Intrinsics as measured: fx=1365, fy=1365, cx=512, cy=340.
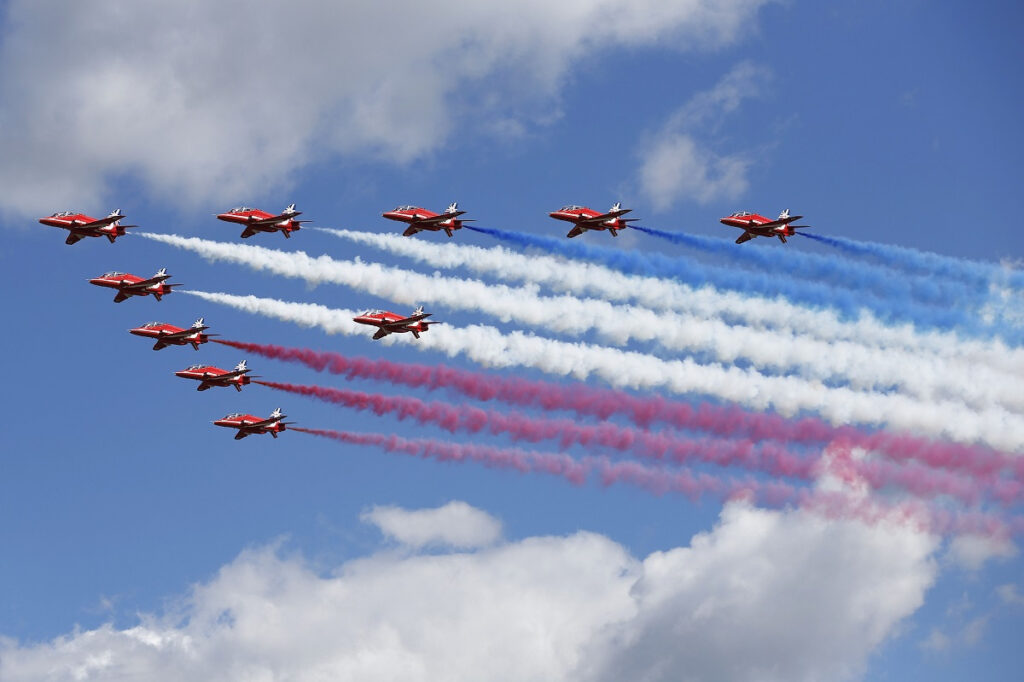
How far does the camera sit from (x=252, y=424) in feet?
367

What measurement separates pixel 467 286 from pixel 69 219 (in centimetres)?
3174

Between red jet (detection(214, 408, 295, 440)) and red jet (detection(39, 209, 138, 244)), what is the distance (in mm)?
17459

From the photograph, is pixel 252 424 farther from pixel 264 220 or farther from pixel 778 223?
pixel 778 223

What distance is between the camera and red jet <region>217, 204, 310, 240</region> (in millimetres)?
107562

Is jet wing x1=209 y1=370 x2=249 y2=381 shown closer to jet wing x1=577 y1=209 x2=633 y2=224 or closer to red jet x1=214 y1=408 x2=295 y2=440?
red jet x1=214 y1=408 x2=295 y2=440

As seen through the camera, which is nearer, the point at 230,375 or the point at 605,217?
the point at 605,217

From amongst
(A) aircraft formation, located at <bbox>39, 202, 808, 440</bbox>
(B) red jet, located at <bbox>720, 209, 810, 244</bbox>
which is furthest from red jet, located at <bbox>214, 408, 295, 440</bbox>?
(B) red jet, located at <bbox>720, 209, 810, 244</bbox>

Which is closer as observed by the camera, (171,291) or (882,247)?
(882,247)

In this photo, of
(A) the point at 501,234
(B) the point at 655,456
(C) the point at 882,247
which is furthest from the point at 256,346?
(C) the point at 882,247

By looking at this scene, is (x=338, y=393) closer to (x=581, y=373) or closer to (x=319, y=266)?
(x=319, y=266)

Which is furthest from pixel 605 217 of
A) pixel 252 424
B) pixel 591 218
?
pixel 252 424

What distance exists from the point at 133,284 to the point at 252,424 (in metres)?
14.7

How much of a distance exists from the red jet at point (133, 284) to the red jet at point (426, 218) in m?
19.1

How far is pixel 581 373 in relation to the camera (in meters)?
103
